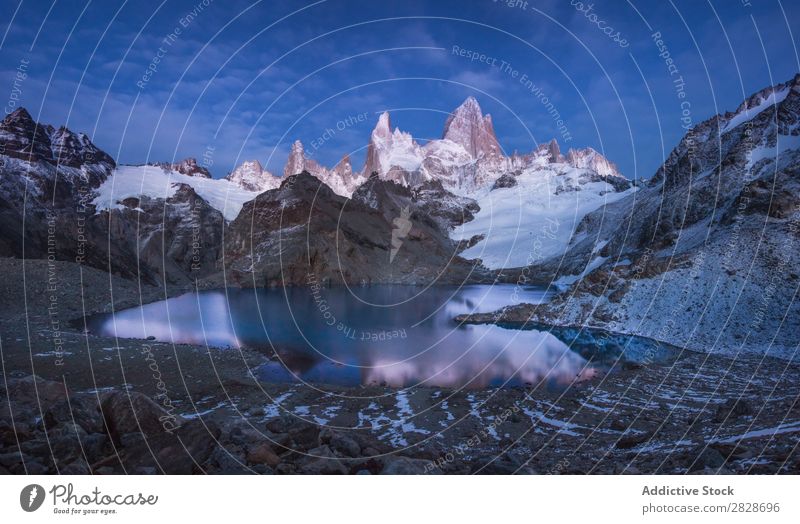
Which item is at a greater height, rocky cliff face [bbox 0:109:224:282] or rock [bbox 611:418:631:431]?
rocky cliff face [bbox 0:109:224:282]

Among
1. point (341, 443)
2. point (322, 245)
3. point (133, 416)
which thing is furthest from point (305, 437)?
point (322, 245)

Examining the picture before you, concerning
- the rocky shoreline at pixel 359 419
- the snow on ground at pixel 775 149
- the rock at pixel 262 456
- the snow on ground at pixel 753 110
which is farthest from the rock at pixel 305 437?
the snow on ground at pixel 753 110

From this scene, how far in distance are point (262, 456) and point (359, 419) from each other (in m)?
Result: 8.03

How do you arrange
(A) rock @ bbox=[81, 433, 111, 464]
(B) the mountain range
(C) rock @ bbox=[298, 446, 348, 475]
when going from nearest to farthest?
1. (C) rock @ bbox=[298, 446, 348, 475]
2. (A) rock @ bbox=[81, 433, 111, 464]
3. (B) the mountain range

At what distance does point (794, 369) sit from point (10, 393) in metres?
33.0

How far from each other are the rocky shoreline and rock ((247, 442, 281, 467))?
21 millimetres

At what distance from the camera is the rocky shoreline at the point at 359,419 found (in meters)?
8.84

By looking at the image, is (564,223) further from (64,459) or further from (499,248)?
(64,459)

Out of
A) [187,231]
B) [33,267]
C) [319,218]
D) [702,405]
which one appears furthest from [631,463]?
[187,231]

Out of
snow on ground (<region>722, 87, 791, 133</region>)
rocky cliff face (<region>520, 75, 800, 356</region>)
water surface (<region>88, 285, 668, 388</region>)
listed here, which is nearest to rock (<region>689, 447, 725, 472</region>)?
water surface (<region>88, 285, 668, 388</region>)

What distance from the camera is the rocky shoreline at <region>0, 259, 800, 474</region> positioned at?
8.84 metres

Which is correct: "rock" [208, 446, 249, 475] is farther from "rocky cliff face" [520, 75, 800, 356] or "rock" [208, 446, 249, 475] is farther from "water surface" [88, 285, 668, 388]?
"rocky cliff face" [520, 75, 800, 356]

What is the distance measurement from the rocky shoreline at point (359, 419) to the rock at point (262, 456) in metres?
0.02

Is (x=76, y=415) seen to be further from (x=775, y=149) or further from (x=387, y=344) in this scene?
(x=775, y=149)
